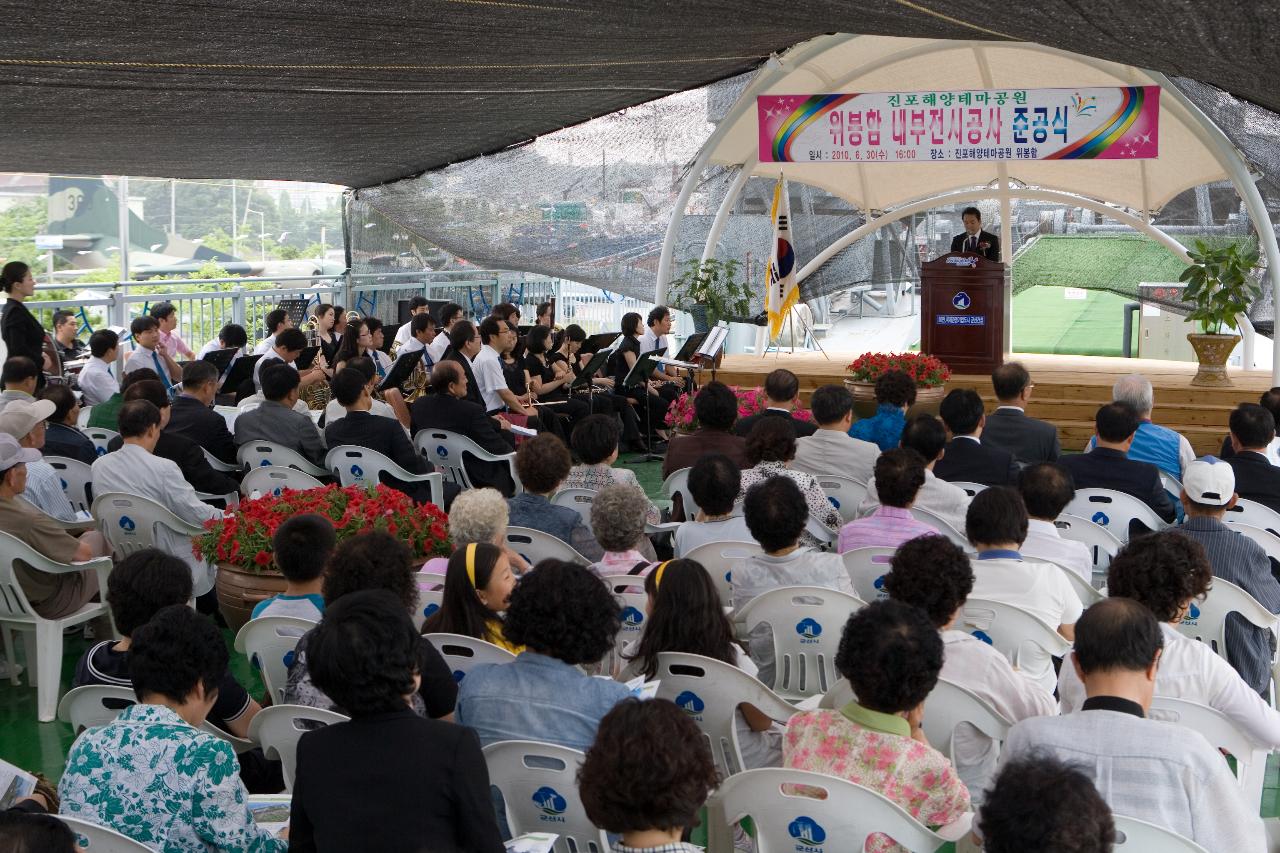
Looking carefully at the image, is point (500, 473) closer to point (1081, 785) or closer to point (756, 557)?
point (756, 557)

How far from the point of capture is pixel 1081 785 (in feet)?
6.94

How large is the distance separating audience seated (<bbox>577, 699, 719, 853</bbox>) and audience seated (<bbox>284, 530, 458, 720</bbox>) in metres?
1.04

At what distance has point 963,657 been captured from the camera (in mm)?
3529

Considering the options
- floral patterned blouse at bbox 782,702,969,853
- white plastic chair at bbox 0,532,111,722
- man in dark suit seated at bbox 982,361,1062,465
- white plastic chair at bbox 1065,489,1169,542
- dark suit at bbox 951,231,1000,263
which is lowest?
white plastic chair at bbox 0,532,111,722

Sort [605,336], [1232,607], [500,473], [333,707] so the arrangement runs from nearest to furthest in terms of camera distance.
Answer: [333,707] < [1232,607] < [500,473] < [605,336]

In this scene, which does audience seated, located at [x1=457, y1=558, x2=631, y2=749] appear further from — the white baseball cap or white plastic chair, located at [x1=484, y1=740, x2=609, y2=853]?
the white baseball cap

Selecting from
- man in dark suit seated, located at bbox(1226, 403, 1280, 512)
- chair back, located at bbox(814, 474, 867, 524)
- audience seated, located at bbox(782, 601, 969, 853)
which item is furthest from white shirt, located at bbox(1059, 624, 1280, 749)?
chair back, located at bbox(814, 474, 867, 524)

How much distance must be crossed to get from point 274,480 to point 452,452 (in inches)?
59.9

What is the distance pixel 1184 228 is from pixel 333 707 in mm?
12465

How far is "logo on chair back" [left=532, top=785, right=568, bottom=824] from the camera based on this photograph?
3023 mm

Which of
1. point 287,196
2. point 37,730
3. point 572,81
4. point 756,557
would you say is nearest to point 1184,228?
point 572,81

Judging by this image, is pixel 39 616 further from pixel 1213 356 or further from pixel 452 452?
pixel 1213 356

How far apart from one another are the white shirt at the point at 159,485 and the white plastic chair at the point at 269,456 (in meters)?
1.01

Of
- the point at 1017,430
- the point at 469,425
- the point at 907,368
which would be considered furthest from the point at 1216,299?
the point at 469,425
